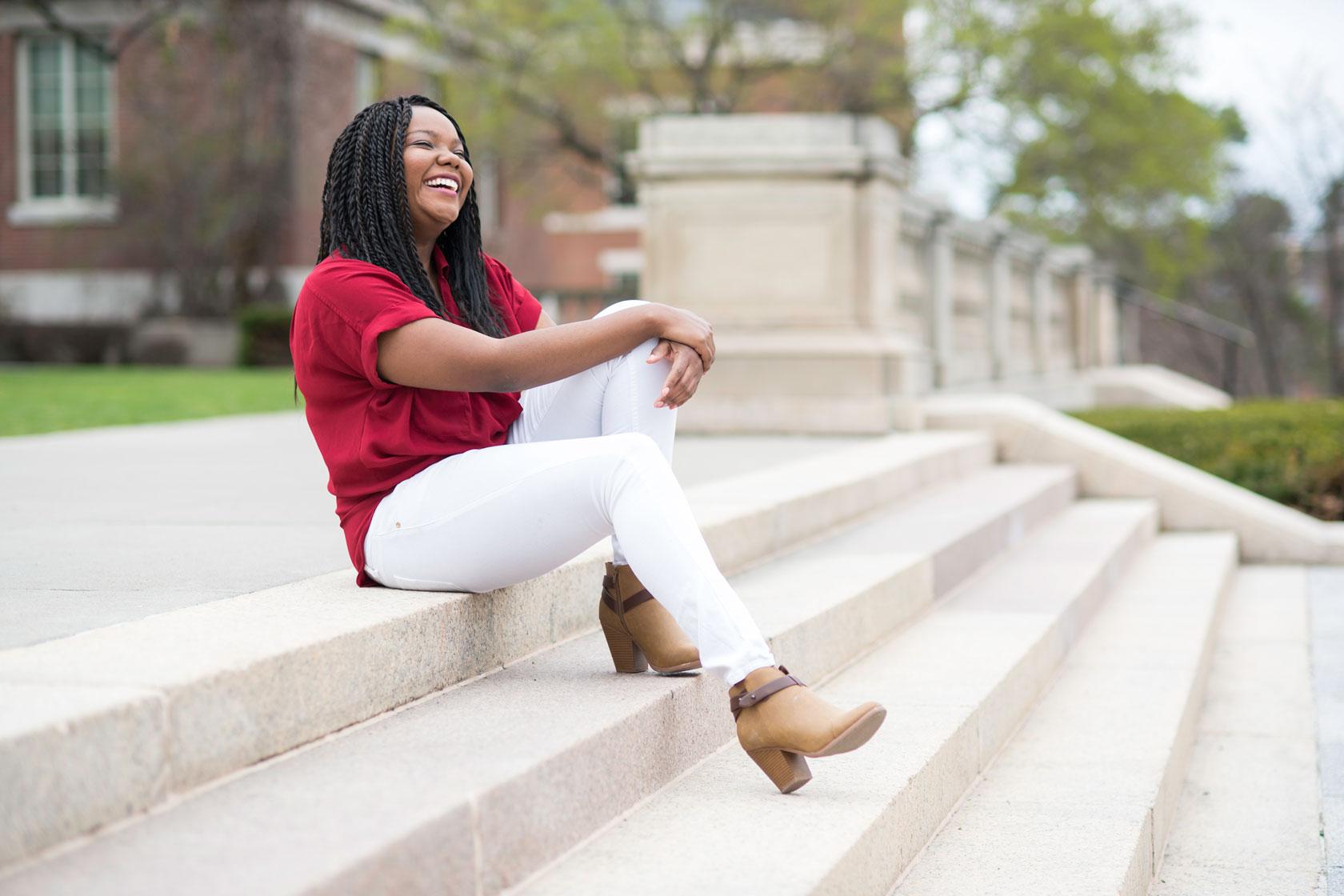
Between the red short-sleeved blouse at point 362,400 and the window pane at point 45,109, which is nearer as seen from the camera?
the red short-sleeved blouse at point 362,400

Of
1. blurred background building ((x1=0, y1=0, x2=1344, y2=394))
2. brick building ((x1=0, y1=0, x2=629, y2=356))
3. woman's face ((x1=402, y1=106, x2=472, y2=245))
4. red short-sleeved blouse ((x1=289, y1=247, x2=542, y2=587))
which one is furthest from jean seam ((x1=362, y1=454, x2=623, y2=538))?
blurred background building ((x1=0, y1=0, x2=1344, y2=394))

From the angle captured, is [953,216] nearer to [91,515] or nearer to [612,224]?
[91,515]

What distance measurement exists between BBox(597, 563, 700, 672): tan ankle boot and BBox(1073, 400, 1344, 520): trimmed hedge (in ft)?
26.3

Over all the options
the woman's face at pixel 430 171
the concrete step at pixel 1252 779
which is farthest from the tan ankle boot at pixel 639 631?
the concrete step at pixel 1252 779

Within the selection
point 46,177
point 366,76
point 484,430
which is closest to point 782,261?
point 484,430

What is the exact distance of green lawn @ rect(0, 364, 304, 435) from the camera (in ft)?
34.6

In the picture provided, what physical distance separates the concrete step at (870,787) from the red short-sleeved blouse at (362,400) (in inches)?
35.3

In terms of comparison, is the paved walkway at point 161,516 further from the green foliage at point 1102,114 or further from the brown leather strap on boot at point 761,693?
the green foliage at point 1102,114

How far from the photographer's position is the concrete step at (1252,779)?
384 cm

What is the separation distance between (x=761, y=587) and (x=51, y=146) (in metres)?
22.2

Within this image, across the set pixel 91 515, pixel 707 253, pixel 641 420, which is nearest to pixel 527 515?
pixel 641 420

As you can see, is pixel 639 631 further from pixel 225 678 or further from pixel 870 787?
pixel 225 678

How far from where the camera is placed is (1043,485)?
8.30 metres

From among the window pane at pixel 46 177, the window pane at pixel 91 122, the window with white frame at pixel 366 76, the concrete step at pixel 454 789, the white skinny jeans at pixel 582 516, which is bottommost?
the concrete step at pixel 454 789
